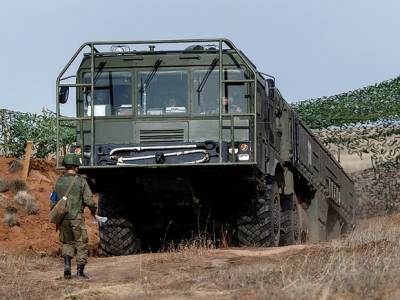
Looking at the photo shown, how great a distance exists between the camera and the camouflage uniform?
42.9 ft

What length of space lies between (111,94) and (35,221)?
8.69 m

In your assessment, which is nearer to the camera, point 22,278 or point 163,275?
point 163,275

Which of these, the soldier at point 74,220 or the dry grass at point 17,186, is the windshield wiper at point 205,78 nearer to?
the soldier at point 74,220

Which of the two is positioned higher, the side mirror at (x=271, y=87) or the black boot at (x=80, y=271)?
the side mirror at (x=271, y=87)

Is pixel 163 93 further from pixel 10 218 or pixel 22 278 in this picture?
pixel 10 218

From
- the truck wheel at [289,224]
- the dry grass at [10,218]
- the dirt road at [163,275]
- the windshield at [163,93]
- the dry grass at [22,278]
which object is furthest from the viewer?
the dry grass at [10,218]

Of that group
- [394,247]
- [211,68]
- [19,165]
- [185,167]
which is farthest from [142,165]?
[19,165]

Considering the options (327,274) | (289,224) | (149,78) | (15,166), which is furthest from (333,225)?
(327,274)

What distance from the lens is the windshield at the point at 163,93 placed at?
53.8 feet

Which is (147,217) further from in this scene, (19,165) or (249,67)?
(19,165)

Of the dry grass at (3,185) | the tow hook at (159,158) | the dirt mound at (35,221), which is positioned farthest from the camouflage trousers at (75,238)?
the dry grass at (3,185)

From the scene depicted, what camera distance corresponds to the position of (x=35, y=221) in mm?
24531

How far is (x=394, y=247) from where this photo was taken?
508 inches

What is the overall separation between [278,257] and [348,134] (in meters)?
22.0
